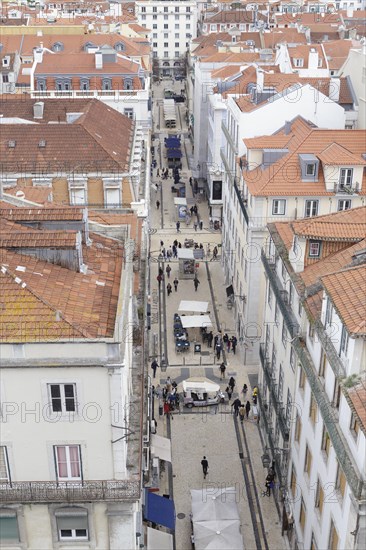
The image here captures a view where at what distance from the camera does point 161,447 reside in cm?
4062

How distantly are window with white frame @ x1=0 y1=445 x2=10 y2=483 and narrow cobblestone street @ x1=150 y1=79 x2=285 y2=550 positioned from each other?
15357mm

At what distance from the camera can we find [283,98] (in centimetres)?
5562

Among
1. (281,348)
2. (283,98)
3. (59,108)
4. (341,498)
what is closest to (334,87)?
(283,98)

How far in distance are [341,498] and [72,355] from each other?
484 inches

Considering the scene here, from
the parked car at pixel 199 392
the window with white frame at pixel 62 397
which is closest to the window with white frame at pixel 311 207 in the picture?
the parked car at pixel 199 392

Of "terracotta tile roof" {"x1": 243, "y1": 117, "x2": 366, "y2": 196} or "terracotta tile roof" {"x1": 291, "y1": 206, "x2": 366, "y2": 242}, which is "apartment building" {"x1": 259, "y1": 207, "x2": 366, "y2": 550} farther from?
"terracotta tile roof" {"x1": 243, "y1": 117, "x2": 366, "y2": 196}

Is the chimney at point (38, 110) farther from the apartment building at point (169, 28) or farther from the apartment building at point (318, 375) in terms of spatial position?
the apartment building at point (169, 28)

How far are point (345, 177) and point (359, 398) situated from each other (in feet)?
86.8

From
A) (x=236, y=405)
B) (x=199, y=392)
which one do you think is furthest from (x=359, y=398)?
(x=199, y=392)

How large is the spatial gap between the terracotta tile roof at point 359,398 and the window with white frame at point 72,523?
32.3 feet

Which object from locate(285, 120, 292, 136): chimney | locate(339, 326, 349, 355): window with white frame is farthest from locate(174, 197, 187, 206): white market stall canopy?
locate(339, 326, 349, 355): window with white frame

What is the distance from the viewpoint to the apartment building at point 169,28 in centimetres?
17500

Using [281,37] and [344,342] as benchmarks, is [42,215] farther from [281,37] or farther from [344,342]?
[281,37]

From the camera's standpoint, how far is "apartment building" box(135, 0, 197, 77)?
175 m
